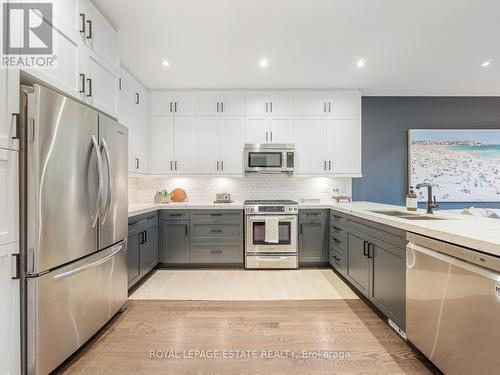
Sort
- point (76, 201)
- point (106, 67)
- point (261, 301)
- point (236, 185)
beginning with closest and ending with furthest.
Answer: point (76, 201)
point (106, 67)
point (261, 301)
point (236, 185)

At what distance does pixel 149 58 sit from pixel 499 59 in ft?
14.2

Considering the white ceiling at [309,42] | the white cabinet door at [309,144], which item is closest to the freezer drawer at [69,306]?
the white ceiling at [309,42]

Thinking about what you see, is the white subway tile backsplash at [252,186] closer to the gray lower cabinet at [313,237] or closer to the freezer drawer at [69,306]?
the gray lower cabinet at [313,237]

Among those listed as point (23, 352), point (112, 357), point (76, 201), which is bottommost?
point (112, 357)

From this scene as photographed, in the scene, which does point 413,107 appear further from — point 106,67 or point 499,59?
point 106,67

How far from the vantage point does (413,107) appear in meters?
4.43

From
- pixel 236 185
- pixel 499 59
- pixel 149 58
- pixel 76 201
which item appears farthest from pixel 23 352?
pixel 499 59

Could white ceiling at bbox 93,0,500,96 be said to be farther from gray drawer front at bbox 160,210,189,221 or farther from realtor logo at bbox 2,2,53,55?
gray drawer front at bbox 160,210,189,221

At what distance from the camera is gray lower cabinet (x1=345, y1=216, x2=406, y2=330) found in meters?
1.95

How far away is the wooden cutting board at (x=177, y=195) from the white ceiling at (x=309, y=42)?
1682 mm

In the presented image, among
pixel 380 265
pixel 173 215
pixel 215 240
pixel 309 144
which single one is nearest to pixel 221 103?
pixel 309 144

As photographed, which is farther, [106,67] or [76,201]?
[106,67]

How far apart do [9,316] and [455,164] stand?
573 centimetres

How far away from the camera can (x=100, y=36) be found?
88.0 inches
